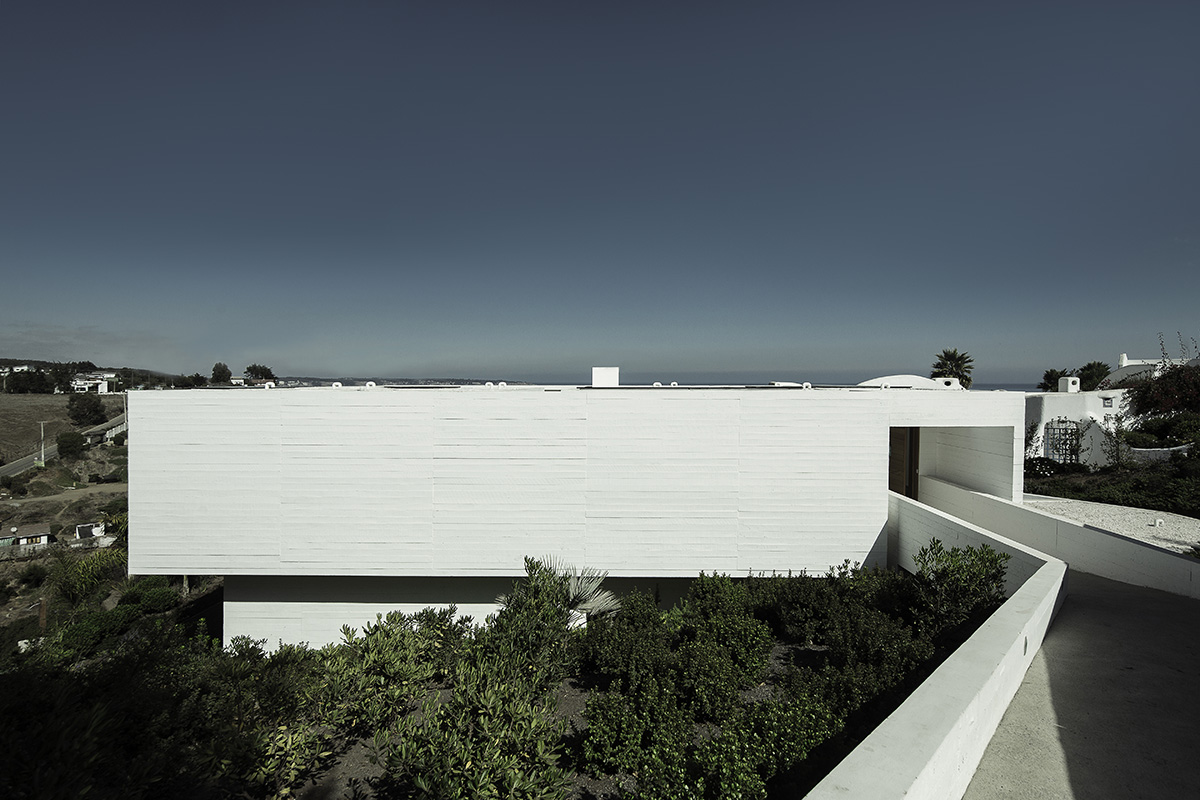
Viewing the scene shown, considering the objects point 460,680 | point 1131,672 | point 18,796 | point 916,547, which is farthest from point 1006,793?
point 916,547

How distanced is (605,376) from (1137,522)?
36.4ft

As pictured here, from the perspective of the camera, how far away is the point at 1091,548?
25.9 feet

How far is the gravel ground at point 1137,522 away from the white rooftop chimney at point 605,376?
9.54 m

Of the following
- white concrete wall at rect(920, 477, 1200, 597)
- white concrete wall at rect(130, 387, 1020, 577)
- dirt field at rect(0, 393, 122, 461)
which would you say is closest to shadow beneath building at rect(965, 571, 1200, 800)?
white concrete wall at rect(920, 477, 1200, 597)

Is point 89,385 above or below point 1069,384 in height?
below

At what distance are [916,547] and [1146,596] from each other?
324 centimetres

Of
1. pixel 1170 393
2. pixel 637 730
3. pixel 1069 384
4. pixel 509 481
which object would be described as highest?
pixel 1069 384

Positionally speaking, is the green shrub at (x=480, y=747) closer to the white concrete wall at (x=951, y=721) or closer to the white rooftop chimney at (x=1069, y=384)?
the white concrete wall at (x=951, y=721)

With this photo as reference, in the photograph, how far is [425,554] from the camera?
10.4m

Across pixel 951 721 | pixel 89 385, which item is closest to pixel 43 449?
pixel 89 385

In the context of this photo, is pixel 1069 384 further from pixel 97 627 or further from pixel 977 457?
pixel 97 627

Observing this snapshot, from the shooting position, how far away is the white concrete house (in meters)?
10.2

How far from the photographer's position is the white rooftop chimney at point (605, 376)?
12.1m

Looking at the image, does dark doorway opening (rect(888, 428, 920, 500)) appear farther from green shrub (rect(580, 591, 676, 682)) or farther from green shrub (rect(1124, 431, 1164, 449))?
green shrub (rect(1124, 431, 1164, 449))
